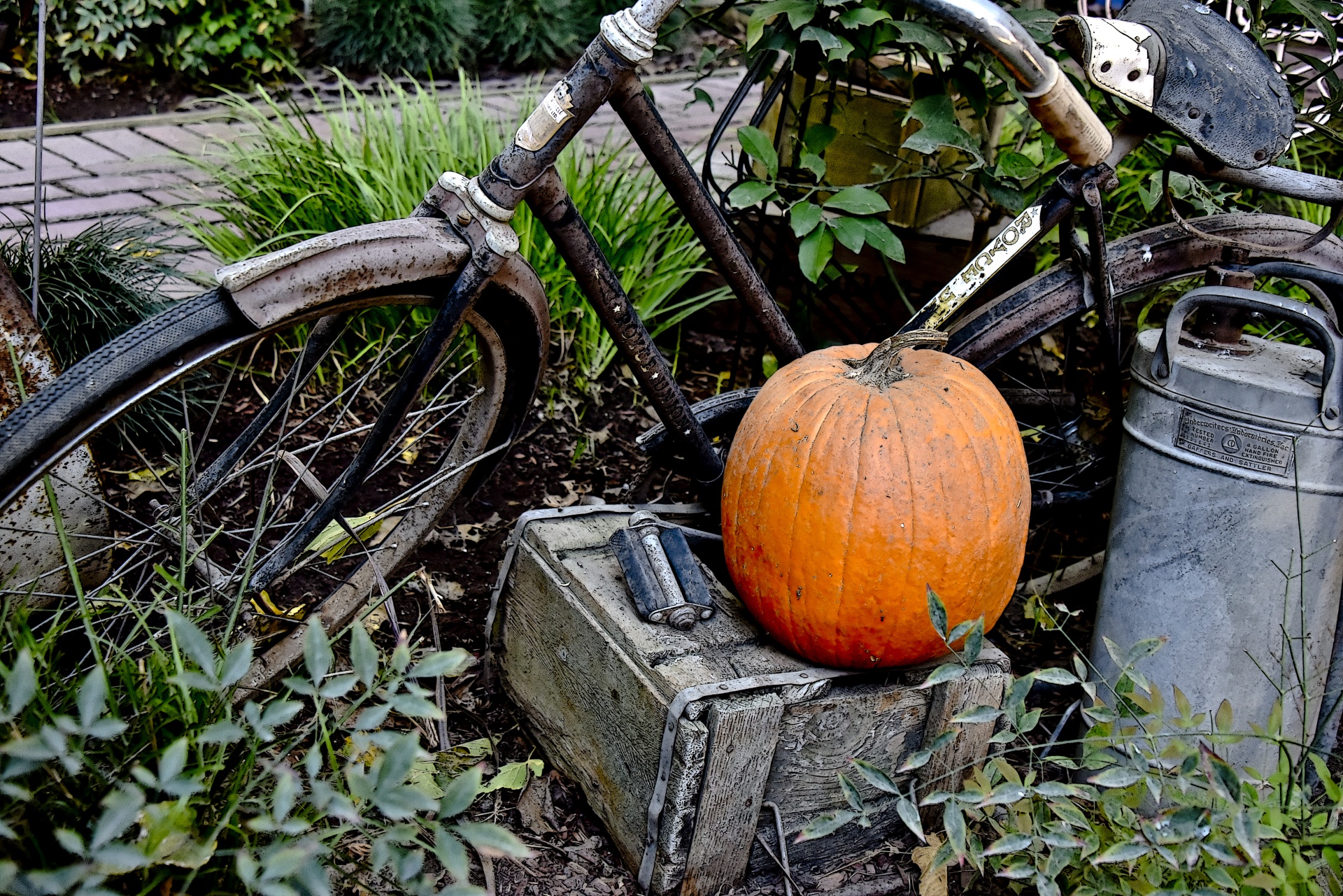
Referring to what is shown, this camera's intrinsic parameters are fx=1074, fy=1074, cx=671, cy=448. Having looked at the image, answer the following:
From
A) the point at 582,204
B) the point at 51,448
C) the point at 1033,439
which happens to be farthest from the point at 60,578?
the point at 1033,439

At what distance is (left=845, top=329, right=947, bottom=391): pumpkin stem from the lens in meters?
1.71

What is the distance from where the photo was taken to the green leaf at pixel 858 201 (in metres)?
2.22

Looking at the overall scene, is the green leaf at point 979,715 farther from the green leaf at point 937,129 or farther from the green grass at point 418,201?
the green grass at point 418,201

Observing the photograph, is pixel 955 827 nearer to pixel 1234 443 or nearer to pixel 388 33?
pixel 1234 443

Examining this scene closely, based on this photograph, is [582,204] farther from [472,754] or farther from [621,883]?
[621,883]

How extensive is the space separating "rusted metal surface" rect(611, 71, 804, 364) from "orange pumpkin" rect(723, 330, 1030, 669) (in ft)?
0.94

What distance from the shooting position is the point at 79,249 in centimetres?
254

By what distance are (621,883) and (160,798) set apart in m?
0.75

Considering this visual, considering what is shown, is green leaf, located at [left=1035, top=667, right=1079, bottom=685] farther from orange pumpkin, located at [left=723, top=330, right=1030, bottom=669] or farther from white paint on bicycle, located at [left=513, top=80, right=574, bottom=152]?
white paint on bicycle, located at [left=513, top=80, right=574, bottom=152]

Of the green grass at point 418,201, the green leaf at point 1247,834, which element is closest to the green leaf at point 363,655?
the green leaf at point 1247,834

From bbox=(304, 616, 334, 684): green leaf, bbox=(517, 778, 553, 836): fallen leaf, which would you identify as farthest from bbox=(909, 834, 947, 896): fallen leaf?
bbox=(304, 616, 334, 684): green leaf

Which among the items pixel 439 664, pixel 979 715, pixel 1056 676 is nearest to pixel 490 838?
pixel 439 664

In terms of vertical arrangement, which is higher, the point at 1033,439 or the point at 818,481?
the point at 818,481

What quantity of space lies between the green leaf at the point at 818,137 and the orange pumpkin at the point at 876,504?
74cm
